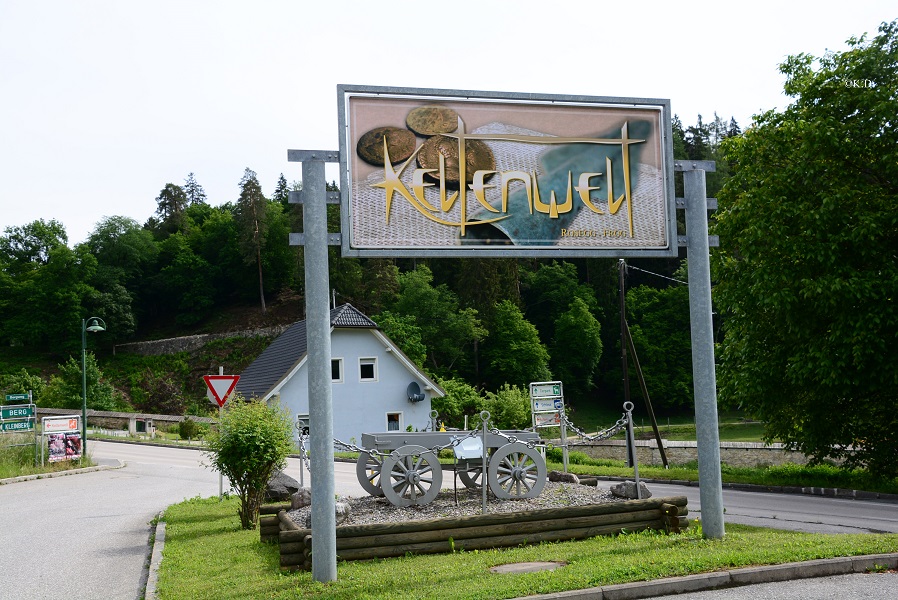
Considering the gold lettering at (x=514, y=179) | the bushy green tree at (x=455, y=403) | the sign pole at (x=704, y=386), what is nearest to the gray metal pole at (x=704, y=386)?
the sign pole at (x=704, y=386)

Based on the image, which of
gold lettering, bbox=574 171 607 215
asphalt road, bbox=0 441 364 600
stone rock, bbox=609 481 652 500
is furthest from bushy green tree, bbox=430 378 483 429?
gold lettering, bbox=574 171 607 215

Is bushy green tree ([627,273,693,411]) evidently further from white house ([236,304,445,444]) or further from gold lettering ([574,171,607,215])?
gold lettering ([574,171,607,215])

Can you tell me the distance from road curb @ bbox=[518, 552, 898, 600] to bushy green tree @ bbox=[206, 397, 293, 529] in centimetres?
657

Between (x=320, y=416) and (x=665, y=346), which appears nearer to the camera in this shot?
(x=320, y=416)

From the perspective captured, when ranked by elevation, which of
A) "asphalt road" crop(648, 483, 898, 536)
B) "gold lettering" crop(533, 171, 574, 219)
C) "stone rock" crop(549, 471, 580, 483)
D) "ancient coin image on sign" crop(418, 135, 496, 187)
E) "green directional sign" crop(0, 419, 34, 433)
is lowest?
"asphalt road" crop(648, 483, 898, 536)

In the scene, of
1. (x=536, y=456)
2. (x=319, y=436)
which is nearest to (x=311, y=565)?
(x=319, y=436)

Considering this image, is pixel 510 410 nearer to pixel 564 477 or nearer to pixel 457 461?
pixel 564 477

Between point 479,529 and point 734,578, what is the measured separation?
3261 millimetres

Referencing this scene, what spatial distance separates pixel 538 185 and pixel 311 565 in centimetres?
502

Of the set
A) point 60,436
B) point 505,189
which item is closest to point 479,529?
point 505,189

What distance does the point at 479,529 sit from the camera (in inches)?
391

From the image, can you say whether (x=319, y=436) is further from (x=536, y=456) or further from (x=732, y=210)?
(x=732, y=210)

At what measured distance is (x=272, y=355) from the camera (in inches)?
1682

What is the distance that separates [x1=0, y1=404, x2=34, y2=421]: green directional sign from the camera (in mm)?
26219
